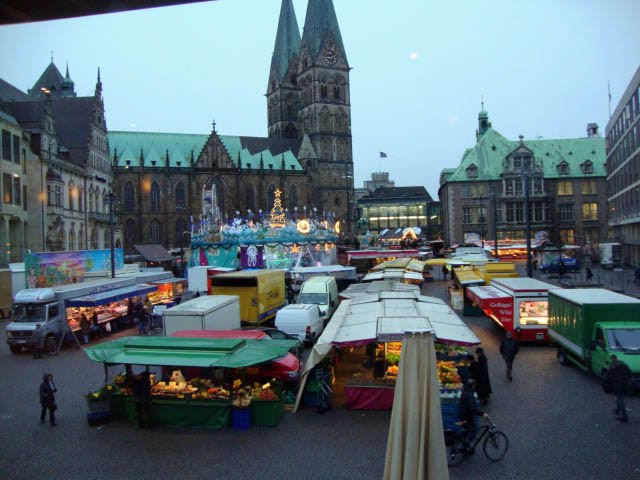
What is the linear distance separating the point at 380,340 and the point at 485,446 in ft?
11.0

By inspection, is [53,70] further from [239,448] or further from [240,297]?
[239,448]

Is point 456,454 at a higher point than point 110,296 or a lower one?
lower

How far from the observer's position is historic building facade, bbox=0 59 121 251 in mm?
44969

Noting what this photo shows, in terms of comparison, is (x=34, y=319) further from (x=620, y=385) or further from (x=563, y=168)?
(x=563, y=168)

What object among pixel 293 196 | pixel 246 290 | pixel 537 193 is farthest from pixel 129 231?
pixel 246 290

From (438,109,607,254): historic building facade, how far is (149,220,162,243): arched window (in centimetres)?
4220

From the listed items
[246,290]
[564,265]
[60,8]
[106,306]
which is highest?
[60,8]

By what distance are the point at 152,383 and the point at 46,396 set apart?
7.17ft

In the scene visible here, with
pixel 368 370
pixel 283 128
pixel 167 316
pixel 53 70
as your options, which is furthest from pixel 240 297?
pixel 283 128

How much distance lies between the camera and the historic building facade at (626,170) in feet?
142

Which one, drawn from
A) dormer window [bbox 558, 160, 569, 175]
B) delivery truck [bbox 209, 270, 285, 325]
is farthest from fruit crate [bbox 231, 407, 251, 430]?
dormer window [bbox 558, 160, 569, 175]

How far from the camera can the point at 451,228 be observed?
76125 mm

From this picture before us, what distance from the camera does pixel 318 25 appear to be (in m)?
101

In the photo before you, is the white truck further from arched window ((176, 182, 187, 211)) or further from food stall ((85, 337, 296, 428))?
arched window ((176, 182, 187, 211))
